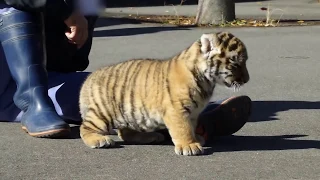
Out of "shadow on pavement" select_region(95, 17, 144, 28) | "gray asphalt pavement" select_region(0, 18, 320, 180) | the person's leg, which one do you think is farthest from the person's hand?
"shadow on pavement" select_region(95, 17, 144, 28)

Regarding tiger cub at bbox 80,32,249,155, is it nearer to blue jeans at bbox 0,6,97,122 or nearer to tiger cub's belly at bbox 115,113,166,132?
tiger cub's belly at bbox 115,113,166,132

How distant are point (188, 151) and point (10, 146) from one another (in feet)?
4.00

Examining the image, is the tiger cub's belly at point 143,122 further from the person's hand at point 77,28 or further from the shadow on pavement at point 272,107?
the shadow on pavement at point 272,107

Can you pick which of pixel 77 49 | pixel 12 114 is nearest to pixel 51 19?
pixel 77 49

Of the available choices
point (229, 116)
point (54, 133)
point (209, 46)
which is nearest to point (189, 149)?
point (229, 116)

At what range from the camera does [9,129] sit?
5.70m

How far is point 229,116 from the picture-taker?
512 cm

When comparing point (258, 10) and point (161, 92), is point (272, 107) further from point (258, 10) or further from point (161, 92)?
point (258, 10)

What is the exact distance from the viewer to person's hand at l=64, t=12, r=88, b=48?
542cm

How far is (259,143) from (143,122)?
802 mm

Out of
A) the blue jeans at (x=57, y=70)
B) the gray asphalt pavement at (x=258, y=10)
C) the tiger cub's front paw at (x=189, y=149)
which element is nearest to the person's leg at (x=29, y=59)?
the blue jeans at (x=57, y=70)

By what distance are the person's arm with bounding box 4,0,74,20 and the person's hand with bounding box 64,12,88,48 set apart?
0.16 ft

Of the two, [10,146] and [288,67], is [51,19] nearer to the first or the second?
[10,146]

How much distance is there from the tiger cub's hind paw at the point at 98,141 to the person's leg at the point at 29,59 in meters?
0.41
